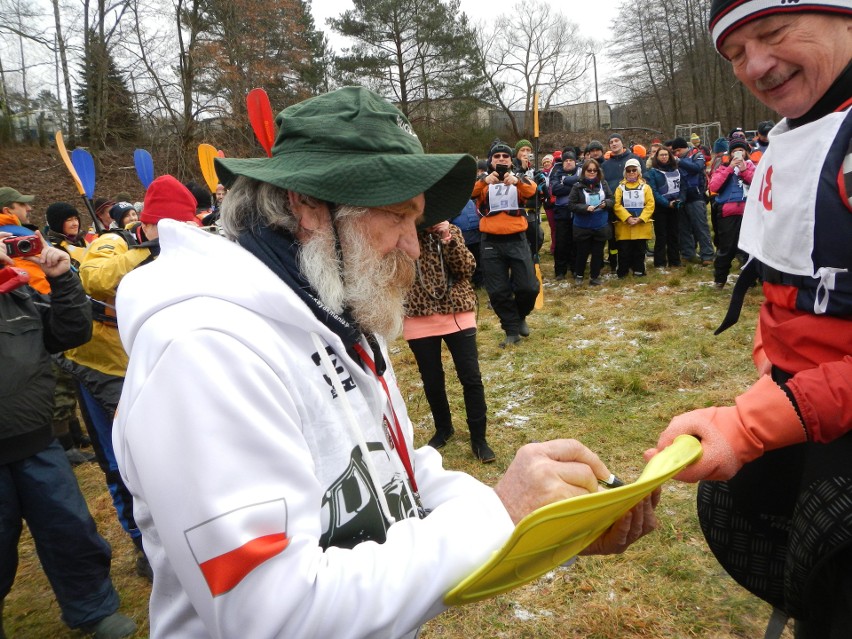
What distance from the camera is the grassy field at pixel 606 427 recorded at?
263 cm

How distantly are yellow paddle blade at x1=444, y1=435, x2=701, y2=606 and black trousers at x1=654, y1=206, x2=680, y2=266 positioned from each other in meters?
9.40

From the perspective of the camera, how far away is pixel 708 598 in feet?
8.68

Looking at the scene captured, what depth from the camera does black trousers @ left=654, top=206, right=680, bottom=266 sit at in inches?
382

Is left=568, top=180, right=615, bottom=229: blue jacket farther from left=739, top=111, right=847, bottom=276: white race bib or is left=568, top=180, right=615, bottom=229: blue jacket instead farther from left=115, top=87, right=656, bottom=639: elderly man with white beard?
left=115, top=87, right=656, bottom=639: elderly man with white beard

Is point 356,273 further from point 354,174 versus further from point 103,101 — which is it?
point 103,101

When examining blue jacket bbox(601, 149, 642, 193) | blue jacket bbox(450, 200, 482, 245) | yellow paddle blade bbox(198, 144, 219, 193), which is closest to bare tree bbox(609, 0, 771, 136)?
blue jacket bbox(601, 149, 642, 193)

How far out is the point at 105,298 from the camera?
3551mm

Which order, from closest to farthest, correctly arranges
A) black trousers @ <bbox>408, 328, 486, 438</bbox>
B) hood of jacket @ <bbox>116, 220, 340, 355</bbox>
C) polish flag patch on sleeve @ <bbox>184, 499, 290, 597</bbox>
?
polish flag patch on sleeve @ <bbox>184, 499, 290, 597</bbox> < hood of jacket @ <bbox>116, 220, 340, 355</bbox> < black trousers @ <bbox>408, 328, 486, 438</bbox>

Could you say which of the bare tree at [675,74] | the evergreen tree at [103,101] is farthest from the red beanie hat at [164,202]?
the bare tree at [675,74]

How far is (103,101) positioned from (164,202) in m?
21.6

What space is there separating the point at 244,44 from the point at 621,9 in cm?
2354

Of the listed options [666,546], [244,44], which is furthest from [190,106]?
[666,546]

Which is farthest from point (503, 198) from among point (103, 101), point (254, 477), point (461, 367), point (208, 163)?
point (103, 101)

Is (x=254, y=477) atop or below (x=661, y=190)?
below
